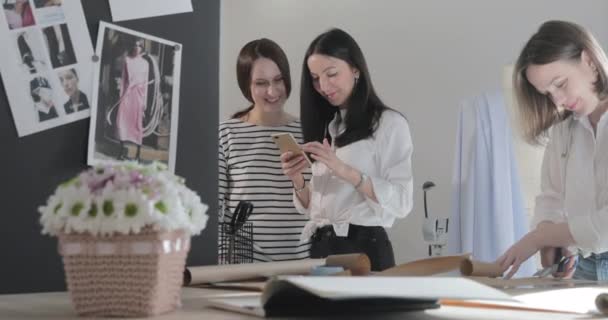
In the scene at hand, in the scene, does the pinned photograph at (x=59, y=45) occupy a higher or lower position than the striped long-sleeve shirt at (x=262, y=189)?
higher

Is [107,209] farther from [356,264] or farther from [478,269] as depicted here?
[478,269]

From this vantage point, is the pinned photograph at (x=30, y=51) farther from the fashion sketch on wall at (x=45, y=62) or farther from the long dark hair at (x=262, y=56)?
the long dark hair at (x=262, y=56)

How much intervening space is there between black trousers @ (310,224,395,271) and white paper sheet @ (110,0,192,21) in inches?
38.0

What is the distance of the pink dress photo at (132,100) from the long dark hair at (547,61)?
104 centimetres

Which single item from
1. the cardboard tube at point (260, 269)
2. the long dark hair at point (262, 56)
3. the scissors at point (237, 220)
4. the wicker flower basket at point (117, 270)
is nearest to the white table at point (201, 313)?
the wicker flower basket at point (117, 270)

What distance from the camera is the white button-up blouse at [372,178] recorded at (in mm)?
2072

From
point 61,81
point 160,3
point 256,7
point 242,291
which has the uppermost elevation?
point 256,7

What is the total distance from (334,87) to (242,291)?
1302mm

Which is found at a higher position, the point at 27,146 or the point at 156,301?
the point at 27,146

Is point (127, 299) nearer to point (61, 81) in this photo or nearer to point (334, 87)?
point (61, 81)

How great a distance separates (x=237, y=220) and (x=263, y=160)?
1.18ft

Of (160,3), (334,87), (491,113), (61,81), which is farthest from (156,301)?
(491,113)

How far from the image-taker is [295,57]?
3.59 meters

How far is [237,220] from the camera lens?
2.01 m
